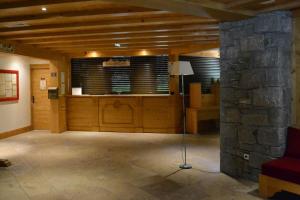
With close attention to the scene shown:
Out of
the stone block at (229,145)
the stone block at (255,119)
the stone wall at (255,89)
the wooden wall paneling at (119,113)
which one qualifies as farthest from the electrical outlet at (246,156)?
→ the wooden wall paneling at (119,113)

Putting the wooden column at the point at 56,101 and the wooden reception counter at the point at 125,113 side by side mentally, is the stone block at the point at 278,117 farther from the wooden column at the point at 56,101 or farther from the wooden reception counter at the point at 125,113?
the wooden column at the point at 56,101

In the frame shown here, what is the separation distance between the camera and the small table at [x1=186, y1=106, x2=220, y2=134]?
325 inches

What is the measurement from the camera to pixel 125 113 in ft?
28.5

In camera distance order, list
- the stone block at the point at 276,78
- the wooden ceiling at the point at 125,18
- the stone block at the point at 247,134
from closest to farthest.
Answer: the wooden ceiling at the point at 125,18, the stone block at the point at 276,78, the stone block at the point at 247,134

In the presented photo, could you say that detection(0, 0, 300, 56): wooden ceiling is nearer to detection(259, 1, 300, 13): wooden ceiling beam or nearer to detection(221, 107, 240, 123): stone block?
detection(259, 1, 300, 13): wooden ceiling beam

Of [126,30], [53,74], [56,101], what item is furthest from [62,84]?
[126,30]

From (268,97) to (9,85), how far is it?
22.5 feet

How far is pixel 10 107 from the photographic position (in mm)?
8125

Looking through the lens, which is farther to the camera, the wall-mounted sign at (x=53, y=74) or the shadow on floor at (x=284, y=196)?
the wall-mounted sign at (x=53, y=74)

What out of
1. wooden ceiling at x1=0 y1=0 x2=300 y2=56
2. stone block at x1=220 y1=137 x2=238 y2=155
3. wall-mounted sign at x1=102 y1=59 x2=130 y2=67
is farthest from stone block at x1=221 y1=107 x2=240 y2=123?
wall-mounted sign at x1=102 y1=59 x2=130 y2=67

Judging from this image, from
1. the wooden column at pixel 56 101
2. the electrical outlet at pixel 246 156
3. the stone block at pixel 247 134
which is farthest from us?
the wooden column at pixel 56 101

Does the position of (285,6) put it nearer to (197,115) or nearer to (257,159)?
(257,159)

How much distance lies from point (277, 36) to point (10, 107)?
7.04 m

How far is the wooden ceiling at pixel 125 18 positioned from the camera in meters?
3.52
